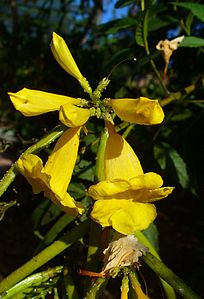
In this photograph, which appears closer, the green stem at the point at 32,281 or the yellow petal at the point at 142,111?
the yellow petal at the point at 142,111

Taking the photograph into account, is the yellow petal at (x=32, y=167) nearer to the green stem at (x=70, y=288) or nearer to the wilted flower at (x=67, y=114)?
the wilted flower at (x=67, y=114)

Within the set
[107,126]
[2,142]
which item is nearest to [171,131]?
[2,142]

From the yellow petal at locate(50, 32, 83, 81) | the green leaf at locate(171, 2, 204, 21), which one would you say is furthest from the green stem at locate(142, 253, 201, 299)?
the green leaf at locate(171, 2, 204, 21)

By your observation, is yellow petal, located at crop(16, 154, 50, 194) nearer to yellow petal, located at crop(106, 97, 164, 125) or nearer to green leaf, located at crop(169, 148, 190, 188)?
yellow petal, located at crop(106, 97, 164, 125)

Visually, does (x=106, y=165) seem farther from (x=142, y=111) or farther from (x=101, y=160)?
(x=142, y=111)

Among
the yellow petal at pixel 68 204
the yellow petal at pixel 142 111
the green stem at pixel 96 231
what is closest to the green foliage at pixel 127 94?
the green stem at pixel 96 231
